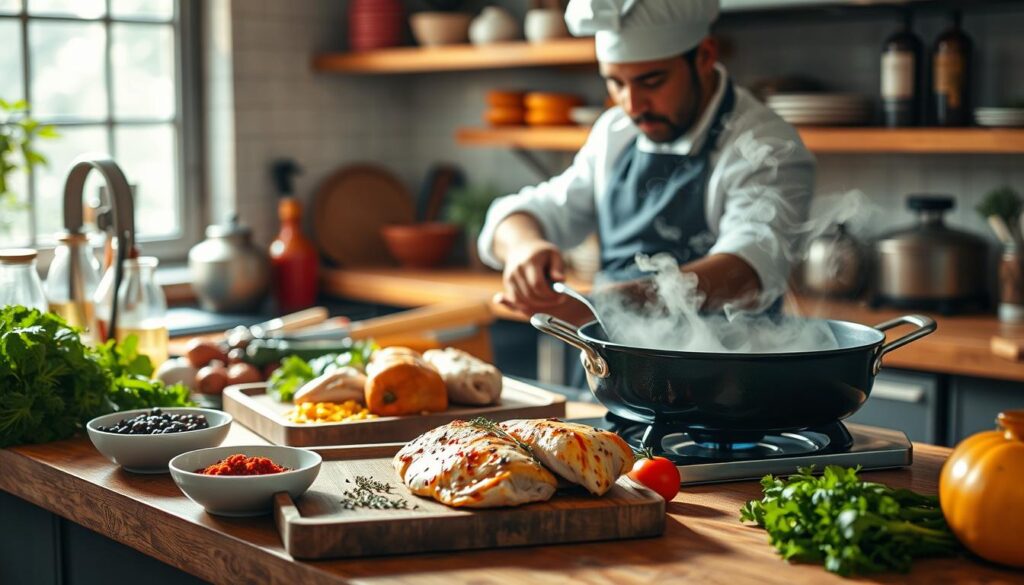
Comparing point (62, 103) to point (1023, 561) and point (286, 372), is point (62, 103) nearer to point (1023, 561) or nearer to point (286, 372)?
point (286, 372)

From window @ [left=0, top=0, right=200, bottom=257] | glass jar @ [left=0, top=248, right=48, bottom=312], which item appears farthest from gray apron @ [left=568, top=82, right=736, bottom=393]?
window @ [left=0, top=0, right=200, bottom=257]

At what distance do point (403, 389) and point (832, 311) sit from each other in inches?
80.8

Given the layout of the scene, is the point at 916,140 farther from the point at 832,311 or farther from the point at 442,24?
the point at 442,24

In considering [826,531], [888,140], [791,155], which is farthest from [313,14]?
[826,531]

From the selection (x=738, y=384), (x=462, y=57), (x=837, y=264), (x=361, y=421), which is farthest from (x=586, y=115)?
(x=738, y=384)

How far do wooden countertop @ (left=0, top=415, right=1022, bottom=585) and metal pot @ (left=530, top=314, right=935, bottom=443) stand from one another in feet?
0.35

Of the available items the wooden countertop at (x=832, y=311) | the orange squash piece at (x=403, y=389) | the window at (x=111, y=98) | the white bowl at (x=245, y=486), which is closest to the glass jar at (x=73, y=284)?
the orange squash piece at (x=403, y=389)

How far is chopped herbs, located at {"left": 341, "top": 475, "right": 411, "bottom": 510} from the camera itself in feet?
4.76

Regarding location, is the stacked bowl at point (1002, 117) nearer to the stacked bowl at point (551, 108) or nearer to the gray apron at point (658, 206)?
the gray apron at point (658, 206)

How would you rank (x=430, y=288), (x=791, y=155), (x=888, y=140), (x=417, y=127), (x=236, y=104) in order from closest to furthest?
1. (x=791, y=155)
2. (x=888, y=140)
3. (x=430, y=288)
4. (x=236, y=104)
5. (x=417, y=127)

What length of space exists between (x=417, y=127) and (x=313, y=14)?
2.17 ft

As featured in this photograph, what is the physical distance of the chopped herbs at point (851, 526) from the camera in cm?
133

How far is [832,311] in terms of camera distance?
3666 mm

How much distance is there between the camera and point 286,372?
217 centimetres
